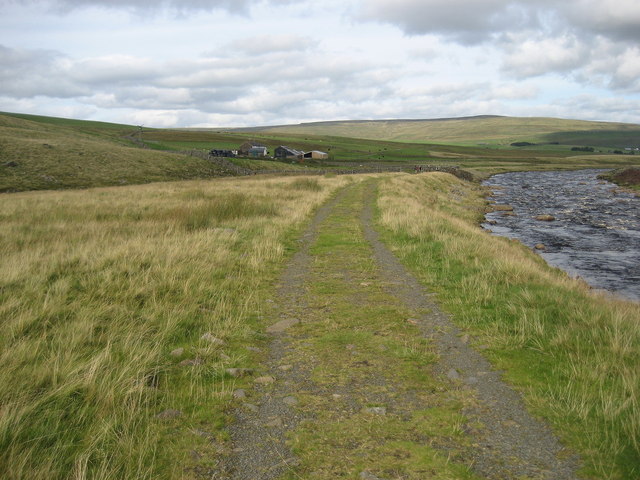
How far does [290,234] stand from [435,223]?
6114 mm

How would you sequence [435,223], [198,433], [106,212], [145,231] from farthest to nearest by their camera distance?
[106,212]
[435,223]
[145,231]
[198,433]

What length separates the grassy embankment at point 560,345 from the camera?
14.1 ft

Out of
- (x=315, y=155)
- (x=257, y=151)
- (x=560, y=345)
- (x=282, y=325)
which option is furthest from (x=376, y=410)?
(x=315, y=155)

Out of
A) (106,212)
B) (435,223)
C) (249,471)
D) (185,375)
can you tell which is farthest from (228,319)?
(106,212)

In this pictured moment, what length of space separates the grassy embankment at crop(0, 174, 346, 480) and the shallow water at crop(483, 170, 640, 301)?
12.3m

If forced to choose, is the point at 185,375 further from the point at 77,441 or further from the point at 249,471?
the point at 249,471

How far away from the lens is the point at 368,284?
33.0 ft

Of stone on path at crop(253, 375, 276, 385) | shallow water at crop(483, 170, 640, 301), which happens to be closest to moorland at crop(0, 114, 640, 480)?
stone on path at crop(253, 375, 276, 385)

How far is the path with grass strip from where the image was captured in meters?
4.01

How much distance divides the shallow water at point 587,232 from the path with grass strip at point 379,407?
34.4ft

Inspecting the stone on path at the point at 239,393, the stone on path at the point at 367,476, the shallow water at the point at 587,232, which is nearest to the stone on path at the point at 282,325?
the stone on path at the point at 239,393

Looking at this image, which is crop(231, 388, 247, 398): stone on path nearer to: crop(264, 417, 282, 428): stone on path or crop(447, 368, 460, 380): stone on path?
crop(264, 417, 282, 428): stone on path

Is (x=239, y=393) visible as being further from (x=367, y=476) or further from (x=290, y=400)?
(x=367, y=476)

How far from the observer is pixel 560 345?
21.2 feet
